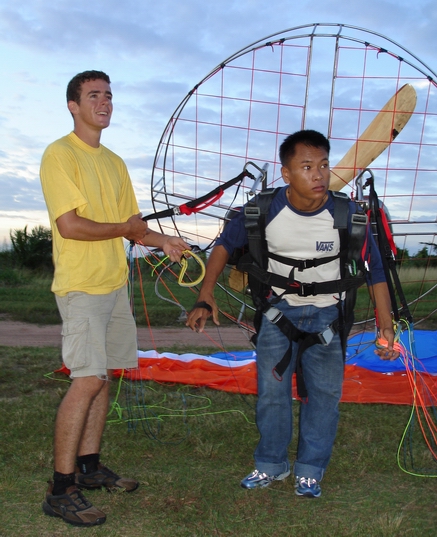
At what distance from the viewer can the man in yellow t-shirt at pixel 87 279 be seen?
3.13 meters

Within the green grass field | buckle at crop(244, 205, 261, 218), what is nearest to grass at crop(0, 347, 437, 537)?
the green grass field

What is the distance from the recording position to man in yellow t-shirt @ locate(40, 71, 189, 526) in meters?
3.13

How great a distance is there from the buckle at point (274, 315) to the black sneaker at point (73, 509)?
1307 mm

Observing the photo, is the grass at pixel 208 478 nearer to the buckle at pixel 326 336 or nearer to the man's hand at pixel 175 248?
the buckle at pixel 326 336

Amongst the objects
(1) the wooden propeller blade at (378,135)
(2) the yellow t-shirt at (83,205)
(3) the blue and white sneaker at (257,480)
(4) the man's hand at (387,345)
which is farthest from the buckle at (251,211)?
(1) the wooden propeller blade at (378,135)

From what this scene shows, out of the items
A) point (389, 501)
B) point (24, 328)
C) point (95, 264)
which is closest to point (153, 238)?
point (95, 264)

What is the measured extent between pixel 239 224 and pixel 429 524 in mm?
1816

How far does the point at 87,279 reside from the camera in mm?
3229

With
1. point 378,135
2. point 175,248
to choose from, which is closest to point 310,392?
point 175,248

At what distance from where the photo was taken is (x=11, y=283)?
1460cm

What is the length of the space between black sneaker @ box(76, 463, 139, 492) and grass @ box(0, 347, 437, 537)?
5 cm

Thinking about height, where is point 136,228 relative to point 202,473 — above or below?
above

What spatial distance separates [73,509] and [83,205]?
4.87ft

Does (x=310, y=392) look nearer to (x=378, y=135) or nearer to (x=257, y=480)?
(x=257, y=480)
